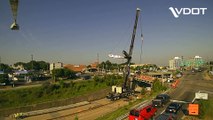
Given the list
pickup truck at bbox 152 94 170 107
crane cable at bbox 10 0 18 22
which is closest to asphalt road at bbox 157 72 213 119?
pickup truck at bbox 152 94 170 107

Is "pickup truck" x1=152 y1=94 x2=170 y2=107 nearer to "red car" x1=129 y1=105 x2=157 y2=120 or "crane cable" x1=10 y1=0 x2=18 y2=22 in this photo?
"red car" x1=129 y1=105 x2=157 y2=120

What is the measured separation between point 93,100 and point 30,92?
1987cm

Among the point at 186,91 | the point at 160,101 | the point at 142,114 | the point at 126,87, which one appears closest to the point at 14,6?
the point at 142,114

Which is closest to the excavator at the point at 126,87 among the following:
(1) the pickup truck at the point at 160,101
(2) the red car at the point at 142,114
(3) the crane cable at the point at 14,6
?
(1) the pickup truck at the point at 160,101

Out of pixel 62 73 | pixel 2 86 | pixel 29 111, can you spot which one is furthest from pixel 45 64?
pixel 29 111

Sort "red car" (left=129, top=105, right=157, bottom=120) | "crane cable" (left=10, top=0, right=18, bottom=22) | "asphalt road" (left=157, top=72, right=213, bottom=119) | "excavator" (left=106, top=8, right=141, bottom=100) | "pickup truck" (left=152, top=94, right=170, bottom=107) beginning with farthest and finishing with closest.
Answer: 1. "excavator" (left=106, top=8, right=141, bottom=100)
2. "asphalt road" (left=157, top=72, right=213, bottom=119)
3. "pickup truck" (left=152, top=94, right=170, bottom=107)
4. "red car" (left=129, top=105, right=157, bottom=120)
5. "crane cable" (left=10, top=0, right=18, bottom=22)

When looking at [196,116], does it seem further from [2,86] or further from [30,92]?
[2,86]

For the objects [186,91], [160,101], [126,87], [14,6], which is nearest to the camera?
[14,6]

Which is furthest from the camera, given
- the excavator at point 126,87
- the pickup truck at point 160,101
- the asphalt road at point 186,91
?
the excavator at point 126,87

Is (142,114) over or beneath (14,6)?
beneath

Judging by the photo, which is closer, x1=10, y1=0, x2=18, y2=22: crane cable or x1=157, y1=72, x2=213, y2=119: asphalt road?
x1=10, y1=0, x2=18, y2=22: crane cable

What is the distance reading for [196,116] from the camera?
1109 inches

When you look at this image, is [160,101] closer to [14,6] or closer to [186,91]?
[186,91]

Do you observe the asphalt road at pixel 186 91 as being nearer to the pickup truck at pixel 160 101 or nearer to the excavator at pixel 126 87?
the pickup truck at pixel 160 101
